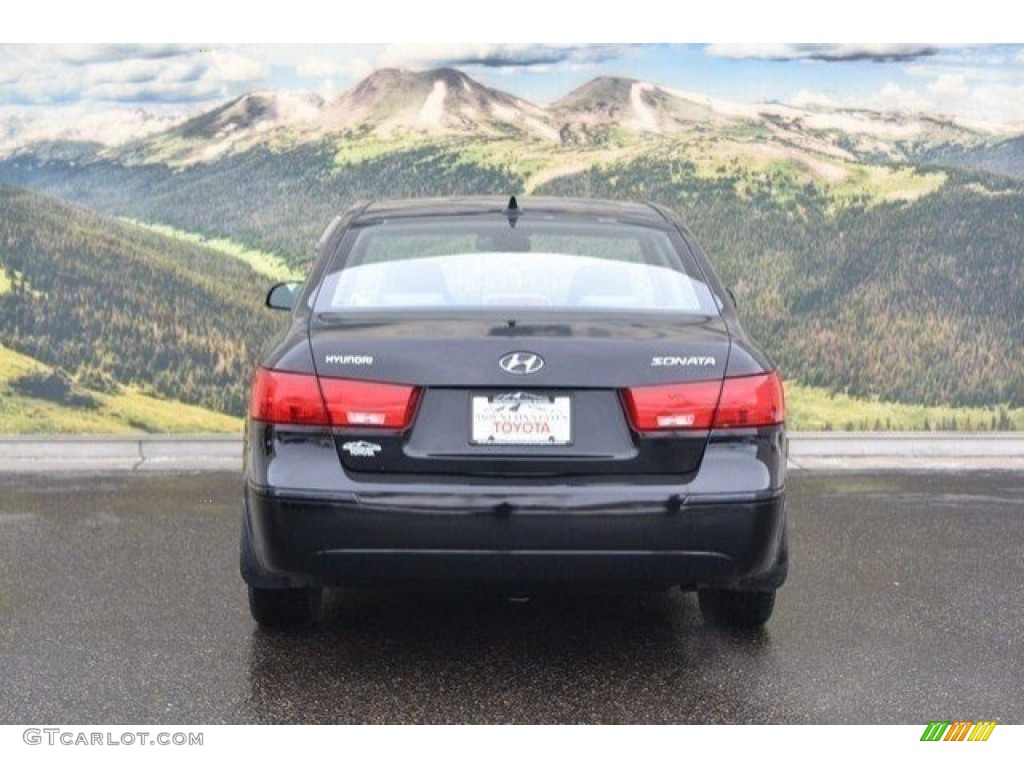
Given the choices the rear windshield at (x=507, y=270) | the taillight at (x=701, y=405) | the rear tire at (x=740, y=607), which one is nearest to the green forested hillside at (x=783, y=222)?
the rear windshield at (x=507, y=270)

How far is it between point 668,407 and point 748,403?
0.27m

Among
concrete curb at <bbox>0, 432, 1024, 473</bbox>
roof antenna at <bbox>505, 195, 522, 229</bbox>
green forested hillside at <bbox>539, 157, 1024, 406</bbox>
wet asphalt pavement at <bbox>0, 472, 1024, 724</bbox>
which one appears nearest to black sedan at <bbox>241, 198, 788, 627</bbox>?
wet asphalt pavement at <bbox>0, 472, 1024, 724</bbox>

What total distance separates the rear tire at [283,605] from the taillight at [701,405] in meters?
1.51

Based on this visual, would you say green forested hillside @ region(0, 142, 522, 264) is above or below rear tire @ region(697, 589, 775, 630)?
below

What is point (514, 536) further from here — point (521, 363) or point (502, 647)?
point (502, 647)

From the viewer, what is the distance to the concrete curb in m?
10.1

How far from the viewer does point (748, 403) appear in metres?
4.74

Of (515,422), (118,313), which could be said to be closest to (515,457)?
(515,422)

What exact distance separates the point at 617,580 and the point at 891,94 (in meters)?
7.27

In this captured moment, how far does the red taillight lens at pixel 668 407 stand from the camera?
464cm

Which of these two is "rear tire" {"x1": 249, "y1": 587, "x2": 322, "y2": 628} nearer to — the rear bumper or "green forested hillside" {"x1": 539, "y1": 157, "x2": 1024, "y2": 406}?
the rear bumper

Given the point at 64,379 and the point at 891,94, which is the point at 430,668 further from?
the point at 891,94
